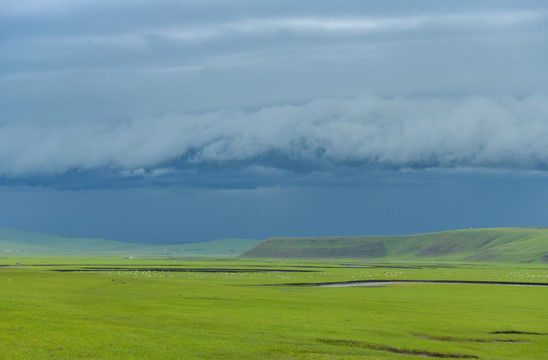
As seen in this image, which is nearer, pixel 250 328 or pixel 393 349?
pixel 393 349

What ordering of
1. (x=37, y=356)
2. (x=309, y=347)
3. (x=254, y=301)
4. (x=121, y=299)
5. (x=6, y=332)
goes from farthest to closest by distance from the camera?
(x=254, y=301) < (x=121, y=299) < (x=309, y=347) < (x=6, y=332) < (x=37, y=356)

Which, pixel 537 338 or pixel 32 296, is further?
pixel 32 296

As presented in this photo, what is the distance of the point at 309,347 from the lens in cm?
3809

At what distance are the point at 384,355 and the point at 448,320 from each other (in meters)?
18.3

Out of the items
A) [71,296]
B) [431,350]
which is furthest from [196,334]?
[71,296]

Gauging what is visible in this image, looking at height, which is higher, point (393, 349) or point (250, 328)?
point (250, 328)

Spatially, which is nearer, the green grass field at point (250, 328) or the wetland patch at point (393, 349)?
the green grass field at point (250, 328)

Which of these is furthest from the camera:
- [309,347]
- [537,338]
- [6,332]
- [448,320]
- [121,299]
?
[121,299]

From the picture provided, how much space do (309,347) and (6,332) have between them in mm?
18028

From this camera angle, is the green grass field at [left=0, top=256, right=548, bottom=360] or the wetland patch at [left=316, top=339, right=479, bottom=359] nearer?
the green grass field at [left=0, top=256, right=548, bottom=360]

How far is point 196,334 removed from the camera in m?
40.2

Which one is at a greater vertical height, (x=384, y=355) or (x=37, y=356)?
(x=37, y=356)

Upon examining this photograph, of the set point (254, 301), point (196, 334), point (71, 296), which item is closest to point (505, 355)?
point (196, 334)

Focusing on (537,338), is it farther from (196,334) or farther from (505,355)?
(196,334)
